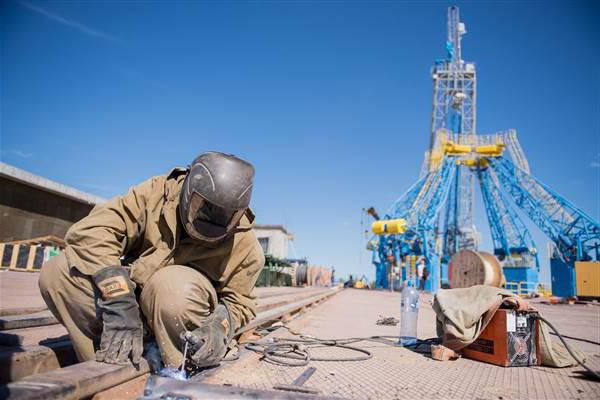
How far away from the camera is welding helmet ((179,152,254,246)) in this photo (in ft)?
7.31

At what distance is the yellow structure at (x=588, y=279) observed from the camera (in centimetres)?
1784

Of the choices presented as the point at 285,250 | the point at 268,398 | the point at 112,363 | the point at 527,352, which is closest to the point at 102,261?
the point at 112,363

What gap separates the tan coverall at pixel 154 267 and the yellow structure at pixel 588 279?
68.6 ft

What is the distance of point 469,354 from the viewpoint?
10.4ft

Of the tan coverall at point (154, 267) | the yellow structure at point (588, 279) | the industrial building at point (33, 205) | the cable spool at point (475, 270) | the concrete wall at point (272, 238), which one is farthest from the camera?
the concrete wall at point (272, 238)

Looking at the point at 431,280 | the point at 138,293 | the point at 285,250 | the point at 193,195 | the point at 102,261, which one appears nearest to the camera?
the point at 102,261

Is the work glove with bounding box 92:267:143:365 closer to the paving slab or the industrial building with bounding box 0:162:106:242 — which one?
the paving slab

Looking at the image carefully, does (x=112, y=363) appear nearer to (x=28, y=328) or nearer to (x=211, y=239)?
(x=211, y=239)

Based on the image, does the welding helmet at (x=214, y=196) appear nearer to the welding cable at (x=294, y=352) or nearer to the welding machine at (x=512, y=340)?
the welding cable at (x=294, y=352)

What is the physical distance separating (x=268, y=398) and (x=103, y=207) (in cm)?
151

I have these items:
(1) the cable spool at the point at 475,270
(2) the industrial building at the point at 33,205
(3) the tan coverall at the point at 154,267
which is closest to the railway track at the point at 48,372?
(3) the tan coverall at the point at 154,267

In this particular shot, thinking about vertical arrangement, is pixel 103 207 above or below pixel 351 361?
above

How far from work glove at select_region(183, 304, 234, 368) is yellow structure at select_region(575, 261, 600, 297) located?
69.2 ft

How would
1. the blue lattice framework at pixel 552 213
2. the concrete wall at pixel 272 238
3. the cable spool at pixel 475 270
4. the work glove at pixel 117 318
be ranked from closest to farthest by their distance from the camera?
the work glove at pixel 117 318 → the cable spool at pixel 475 270 → the blue lattice framework at pixel 552 213 → the concrete wall at pixel 272 238
